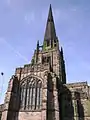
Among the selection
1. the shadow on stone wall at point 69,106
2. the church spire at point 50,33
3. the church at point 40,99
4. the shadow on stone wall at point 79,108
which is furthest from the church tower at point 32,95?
the church spire at point 50,33

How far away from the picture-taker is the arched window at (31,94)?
26.6 meters

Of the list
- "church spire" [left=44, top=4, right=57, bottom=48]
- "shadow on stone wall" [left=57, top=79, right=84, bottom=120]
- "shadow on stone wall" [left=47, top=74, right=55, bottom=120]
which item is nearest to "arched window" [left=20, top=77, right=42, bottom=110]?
"shadow on stone wall" [left=47, top=74, right=55, bottom=120]

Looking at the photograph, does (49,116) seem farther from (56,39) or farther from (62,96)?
(56,39)

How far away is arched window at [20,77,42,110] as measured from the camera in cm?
2656

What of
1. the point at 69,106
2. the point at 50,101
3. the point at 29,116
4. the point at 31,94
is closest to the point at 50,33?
the point at 69,106

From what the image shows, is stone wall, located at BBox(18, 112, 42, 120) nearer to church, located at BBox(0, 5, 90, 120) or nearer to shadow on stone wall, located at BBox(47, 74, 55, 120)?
church, located at BBox(0, 5, 90, 120)

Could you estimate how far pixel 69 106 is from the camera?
29219 millimetres

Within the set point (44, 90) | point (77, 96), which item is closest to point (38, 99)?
point (44, 90)

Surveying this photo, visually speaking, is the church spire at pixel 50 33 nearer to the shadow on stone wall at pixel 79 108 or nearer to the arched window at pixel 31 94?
the arched window at pixel 31 94

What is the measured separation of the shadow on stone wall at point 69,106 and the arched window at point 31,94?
4.89 meters

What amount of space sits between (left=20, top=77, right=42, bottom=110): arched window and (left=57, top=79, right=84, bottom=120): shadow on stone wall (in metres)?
4.89

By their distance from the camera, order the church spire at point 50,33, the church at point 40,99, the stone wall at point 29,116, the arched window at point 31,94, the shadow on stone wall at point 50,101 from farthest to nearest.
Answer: the church spire at point 50,33, the arched window at point 31,94, the church at point 40,99, the stone wall at point 29,116, the shadow on stone wall at point 50,101

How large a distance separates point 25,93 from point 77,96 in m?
9.37

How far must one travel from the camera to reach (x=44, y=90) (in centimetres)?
2612
